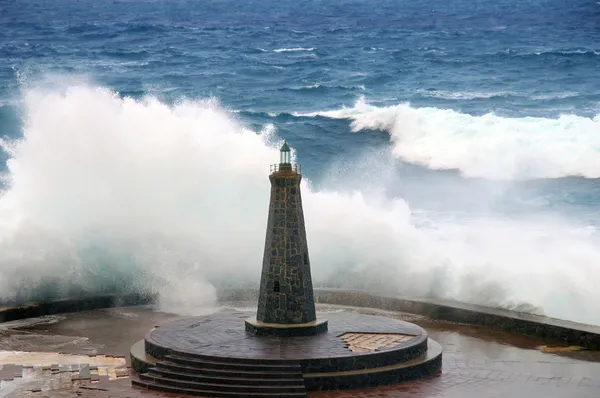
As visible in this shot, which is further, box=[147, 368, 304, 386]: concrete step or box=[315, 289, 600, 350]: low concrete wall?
box=[315, 289, 600, 350]: low concrete wall

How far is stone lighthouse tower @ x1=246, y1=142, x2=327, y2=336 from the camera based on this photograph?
24172 mm

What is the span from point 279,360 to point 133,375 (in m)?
3.05

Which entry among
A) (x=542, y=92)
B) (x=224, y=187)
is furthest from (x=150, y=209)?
(x=542, y=92)

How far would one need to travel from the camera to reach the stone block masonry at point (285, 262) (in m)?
24.2

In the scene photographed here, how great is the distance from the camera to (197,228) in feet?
116

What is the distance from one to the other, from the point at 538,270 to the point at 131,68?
36477 mm

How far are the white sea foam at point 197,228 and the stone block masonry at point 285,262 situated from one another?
21.3ft

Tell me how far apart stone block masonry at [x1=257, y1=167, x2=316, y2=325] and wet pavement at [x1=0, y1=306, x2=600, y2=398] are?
2.59m

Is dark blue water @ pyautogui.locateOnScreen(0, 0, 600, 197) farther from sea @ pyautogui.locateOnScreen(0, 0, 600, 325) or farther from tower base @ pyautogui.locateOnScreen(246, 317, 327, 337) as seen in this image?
tower base @ pyautogui.locateOnScreen(246, 317, 327, 337)

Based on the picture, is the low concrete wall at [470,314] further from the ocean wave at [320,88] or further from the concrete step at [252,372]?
the ocean wave at [320,88]

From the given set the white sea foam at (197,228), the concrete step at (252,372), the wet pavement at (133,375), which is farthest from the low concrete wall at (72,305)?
the concrete step at (252,372)

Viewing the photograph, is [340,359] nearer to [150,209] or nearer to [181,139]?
Result: [150,209]

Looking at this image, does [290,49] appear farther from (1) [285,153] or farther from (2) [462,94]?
(1) [285,153]

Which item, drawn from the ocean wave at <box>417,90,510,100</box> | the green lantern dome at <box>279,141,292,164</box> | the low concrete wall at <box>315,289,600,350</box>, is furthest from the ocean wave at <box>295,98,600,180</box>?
the green lantern dome at <box>279,141,292,164</box>
